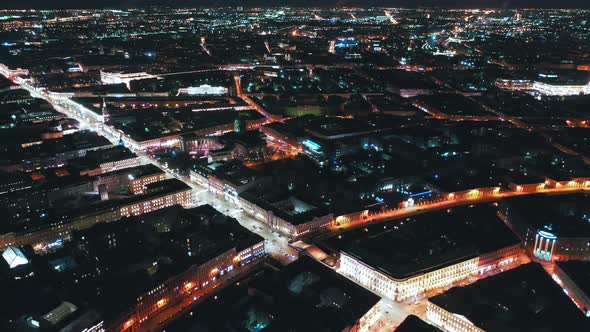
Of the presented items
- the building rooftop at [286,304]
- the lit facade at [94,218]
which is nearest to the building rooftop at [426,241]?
the building rooftop at [286,304]

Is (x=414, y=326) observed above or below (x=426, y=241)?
below

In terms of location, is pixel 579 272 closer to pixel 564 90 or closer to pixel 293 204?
pixel 293 204

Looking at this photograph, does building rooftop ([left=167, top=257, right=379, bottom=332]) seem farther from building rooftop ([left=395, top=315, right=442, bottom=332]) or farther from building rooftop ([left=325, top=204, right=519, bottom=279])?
building rooftop ([left=325, top=204, right=519, bottom=279])

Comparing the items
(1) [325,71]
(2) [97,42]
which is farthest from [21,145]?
(2) [97,42]

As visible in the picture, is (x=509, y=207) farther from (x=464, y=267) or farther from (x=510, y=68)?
(x=510, y=68)

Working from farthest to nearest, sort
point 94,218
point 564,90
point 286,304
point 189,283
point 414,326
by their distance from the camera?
point 564,90 < point 94,218 < point 189,283 < point 286,304 < point 414,326

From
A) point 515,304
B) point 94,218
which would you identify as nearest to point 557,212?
point 515,304

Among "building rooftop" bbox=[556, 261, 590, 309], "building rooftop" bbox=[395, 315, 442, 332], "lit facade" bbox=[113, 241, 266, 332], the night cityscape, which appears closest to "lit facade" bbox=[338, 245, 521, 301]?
the night cityscape
